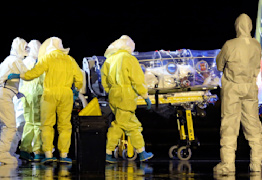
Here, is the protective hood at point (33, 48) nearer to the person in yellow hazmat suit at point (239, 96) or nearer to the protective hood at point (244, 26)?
the person in yellow hazmat suit at point (239, 96)

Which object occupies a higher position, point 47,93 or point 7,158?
point 47,93

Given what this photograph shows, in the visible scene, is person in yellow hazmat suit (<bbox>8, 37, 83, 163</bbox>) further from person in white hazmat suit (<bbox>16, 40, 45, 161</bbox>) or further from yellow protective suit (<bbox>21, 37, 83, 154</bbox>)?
person in white hazmat suit (<bbox>16, 40, 45, 161</bbox>)

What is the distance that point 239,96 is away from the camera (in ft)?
21.5

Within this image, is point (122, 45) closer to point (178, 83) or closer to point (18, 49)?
point (178, 83)

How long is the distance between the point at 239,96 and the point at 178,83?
2436 millimetres

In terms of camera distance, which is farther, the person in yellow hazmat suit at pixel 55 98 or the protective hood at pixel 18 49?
the protective hood at pixel 18 49

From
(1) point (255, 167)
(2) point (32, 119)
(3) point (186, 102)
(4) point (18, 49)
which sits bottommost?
(1) point (255, 167)

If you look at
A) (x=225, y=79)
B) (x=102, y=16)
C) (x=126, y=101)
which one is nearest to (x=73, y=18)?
(x=102, y=16)

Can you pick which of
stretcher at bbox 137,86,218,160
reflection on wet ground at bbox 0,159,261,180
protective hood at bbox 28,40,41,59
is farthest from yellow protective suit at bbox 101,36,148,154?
protective hood at bbox 28,40,41,59

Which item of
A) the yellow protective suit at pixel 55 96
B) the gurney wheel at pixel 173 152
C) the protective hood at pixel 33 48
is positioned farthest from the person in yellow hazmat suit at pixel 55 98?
the gurney wheel at pixel 173 152

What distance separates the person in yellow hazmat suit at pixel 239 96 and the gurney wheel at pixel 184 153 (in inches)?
85.4

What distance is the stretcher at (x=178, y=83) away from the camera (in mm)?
8742

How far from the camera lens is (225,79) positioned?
6.63 meters

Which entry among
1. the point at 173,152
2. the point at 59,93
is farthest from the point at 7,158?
the point at 173,152
